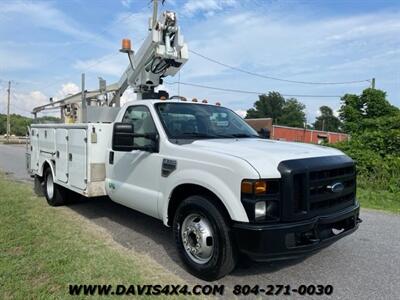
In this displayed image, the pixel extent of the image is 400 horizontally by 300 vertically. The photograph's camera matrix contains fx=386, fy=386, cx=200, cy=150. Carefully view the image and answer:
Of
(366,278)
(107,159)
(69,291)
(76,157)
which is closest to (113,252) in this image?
(69,291)

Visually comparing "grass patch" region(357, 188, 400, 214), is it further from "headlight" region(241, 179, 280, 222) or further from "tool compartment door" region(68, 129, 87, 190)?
"tool compartment door" region(68, 129, 87, 190)

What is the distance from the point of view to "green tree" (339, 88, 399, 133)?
2176 centimetres

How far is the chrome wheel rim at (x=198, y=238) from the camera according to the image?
4.09 meters

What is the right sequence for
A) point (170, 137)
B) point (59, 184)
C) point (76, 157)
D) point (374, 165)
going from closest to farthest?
point (170, 137) < point (76, 157) < point (59, 184) < point (374, 165)

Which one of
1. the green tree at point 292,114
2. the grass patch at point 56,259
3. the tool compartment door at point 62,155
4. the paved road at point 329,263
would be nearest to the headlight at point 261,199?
the paved road at point 329,263

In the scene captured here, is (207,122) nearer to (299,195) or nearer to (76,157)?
(299,195)

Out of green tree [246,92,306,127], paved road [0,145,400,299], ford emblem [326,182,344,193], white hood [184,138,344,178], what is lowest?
paved road [0,145,400,299]

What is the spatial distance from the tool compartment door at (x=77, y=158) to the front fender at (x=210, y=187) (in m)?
2.01

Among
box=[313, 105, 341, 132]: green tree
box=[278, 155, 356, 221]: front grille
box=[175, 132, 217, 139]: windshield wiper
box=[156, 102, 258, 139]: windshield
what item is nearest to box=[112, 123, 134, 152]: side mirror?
box=[156, 102, 258, 139]: windshield

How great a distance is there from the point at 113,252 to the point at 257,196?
2.30 metres

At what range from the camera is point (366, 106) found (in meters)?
22.5

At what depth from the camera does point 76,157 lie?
6.44m

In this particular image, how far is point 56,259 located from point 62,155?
9.42ft

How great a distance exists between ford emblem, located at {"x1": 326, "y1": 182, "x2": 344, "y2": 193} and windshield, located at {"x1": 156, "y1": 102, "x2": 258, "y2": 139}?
1.56 metres
